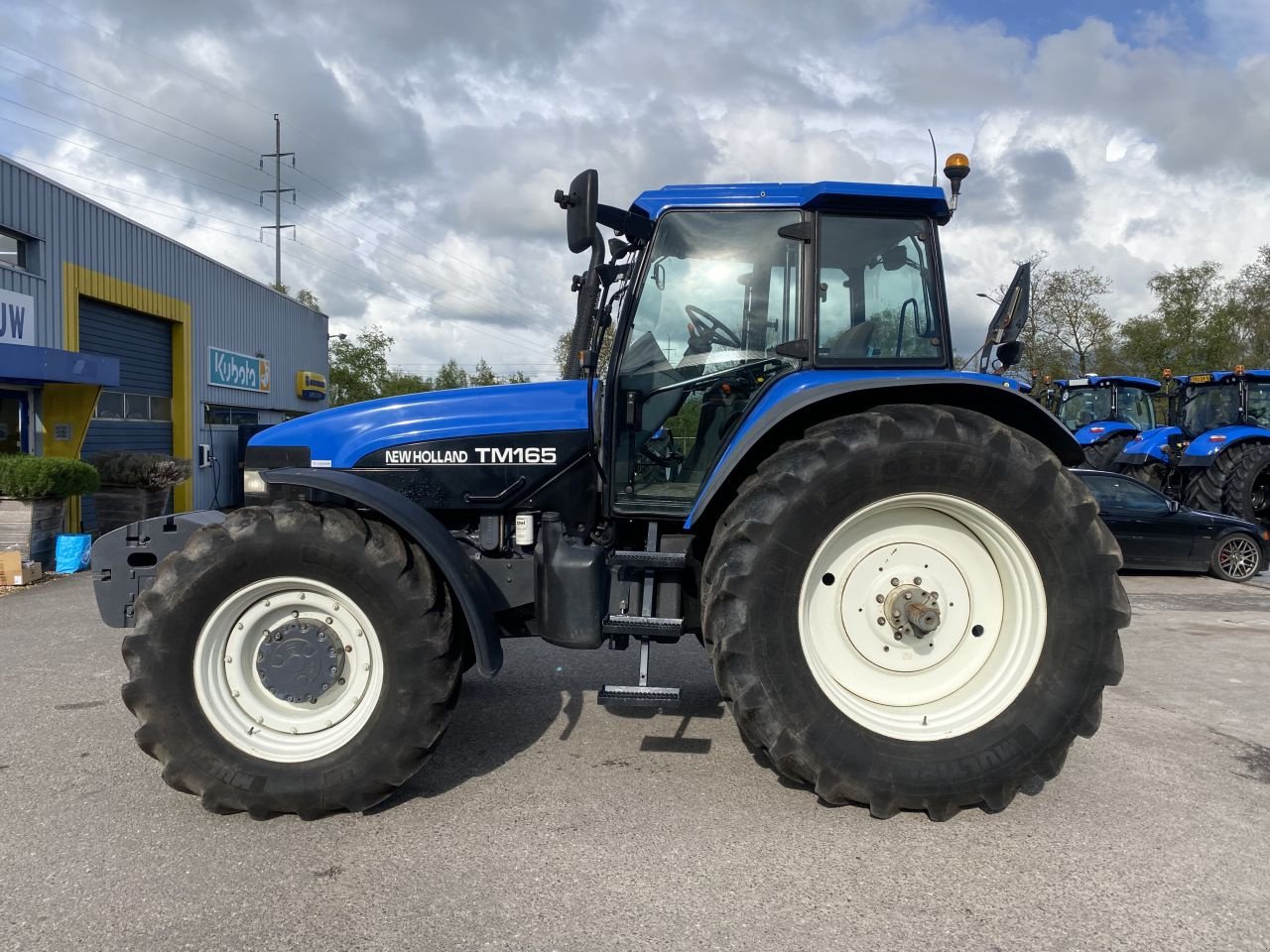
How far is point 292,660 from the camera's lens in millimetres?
3109

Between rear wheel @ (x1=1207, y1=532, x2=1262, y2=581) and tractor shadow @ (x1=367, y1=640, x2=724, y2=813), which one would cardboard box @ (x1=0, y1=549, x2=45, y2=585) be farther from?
rear wheel @ (x1=1207, y1=532, x2=1262, y2=581)

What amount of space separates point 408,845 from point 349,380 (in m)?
40.3

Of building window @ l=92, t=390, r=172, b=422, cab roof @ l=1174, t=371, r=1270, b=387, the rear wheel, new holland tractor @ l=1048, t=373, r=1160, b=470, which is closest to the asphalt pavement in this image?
the rear wheel

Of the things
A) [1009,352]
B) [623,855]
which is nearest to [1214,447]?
[1009,352]

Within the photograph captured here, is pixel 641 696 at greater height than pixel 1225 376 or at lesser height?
lesser

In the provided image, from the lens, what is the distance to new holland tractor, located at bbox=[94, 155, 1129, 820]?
3.04 metres

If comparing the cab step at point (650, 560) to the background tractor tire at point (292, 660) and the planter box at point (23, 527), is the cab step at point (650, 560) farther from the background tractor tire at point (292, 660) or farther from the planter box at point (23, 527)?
the planter box at point (23, 527)

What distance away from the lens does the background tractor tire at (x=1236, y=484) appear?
1092cm

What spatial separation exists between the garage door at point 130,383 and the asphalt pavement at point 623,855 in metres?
10.4

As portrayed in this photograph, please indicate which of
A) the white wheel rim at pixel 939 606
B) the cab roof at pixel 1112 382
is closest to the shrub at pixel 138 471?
the white wheel rim at pixel 939 606

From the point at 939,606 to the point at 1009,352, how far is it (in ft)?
3.87

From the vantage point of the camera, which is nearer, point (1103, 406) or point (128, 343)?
point (128, 343)

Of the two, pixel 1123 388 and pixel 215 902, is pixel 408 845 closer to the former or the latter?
pixel 215 902

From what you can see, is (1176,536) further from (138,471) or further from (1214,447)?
(138,471)
